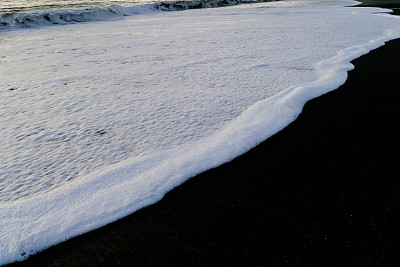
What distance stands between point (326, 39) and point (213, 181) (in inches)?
290

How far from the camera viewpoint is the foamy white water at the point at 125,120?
204 cm

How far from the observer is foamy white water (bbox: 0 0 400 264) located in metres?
2.04

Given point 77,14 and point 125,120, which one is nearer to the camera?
point 125,120

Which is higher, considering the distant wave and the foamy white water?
the distant wave

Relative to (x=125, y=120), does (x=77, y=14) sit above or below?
above

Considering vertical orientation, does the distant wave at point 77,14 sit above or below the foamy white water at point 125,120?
above

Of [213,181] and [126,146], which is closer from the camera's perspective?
[213,181]

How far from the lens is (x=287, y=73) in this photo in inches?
191

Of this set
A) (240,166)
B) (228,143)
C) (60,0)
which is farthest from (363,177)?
(60,0)

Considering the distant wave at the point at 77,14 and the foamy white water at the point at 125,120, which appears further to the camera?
the distant wave at the point at 77,14

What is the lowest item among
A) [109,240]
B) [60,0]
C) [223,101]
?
[109,240]

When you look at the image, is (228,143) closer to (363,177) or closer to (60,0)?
(363,177)

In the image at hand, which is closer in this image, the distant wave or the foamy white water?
the foamy white water

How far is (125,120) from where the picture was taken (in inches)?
131
